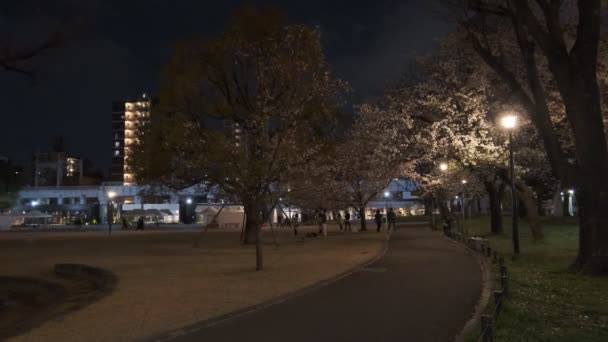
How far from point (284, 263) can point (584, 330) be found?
11.1 meters

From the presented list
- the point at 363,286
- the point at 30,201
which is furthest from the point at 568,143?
the point at 30,201

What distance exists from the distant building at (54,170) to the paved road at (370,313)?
12297cm

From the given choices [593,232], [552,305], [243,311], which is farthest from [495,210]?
[243,311]

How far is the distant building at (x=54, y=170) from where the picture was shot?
12662 cm

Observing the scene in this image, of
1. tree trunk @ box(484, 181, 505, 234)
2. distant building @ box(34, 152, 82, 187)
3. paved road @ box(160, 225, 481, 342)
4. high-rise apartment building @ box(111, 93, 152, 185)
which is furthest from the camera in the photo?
distant building @ box(34, 152, 82, 187)

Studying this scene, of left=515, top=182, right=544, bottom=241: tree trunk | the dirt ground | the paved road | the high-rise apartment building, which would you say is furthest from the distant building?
the paved road

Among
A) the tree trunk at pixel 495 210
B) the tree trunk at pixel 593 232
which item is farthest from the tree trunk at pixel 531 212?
the tree trunk at pixel 593 232

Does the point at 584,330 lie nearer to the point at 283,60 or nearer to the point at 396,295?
the point at 396,295

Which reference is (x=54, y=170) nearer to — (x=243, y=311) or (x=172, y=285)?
(x=172, y=285)

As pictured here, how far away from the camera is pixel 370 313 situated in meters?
8.88

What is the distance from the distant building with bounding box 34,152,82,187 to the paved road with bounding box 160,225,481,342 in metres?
123

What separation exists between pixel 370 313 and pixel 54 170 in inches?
5346

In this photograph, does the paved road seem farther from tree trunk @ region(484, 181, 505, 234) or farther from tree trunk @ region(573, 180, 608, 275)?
tree trunk @ region(484, 181, 505, 234)

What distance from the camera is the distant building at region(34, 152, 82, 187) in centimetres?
12662
